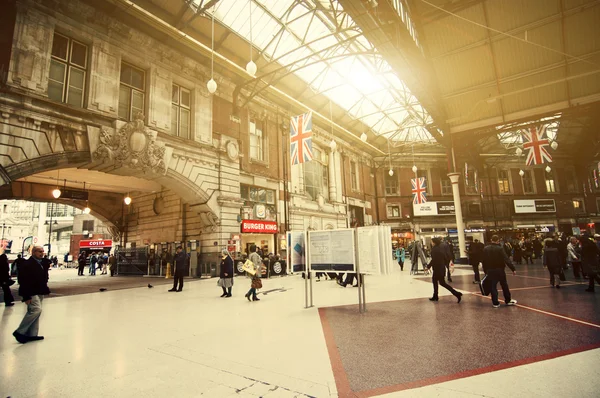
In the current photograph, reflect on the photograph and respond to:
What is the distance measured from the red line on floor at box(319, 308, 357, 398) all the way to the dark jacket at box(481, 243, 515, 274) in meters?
4.32

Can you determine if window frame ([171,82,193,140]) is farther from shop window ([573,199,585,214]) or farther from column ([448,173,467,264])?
shop window ([573,199,585,214])

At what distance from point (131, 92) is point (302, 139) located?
8434 mm

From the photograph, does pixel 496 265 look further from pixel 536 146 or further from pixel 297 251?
pixel 536 146

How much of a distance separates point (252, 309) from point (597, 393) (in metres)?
6.16

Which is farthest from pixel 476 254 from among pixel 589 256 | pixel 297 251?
pixel 297 251

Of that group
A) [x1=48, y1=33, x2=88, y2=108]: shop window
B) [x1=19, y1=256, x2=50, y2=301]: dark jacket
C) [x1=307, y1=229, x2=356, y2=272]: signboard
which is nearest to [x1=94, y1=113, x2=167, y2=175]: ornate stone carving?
[x1=48, y1=33, x2=88, y2=108]: shop window

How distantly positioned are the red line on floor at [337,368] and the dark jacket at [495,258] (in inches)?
170

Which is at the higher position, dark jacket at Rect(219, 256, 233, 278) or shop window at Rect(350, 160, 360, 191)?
shop window at Rect(350, 160, 360, 191)

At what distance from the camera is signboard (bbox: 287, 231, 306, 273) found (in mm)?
7930

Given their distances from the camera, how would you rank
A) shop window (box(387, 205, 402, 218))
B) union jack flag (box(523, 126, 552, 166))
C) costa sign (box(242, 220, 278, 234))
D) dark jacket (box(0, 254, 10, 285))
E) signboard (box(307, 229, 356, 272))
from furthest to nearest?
1. shop window (box(387, 205, 402, 218))
2. costa sign (box(242, 220, 278, 234))
3. union jack flag (box(523, 126, 552, 166))
4. dark jacket (box(0, 254, 10, 285))
5. signboard (box(307, 229, 356, 272))

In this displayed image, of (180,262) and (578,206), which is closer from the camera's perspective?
(180,262)

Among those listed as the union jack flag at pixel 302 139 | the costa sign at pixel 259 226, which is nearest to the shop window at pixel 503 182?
the costa sign at pixel 259 226

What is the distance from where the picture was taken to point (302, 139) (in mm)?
14953

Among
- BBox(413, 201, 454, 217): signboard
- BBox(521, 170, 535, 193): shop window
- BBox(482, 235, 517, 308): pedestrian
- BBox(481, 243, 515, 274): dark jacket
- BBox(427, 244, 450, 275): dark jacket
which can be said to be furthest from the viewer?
BBox(521, 170, 535, 193): shop window
